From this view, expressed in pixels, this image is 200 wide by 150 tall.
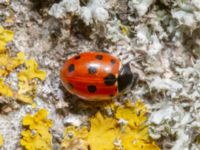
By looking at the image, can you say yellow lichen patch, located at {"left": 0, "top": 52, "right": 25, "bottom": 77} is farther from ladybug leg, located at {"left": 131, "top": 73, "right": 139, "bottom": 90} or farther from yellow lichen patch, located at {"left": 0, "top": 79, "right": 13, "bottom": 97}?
ladybug leg, located at {"left": 131, "top": 73, "right": 139, "bottom": 90}

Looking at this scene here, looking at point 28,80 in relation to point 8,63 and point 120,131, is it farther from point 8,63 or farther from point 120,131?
point 120,131

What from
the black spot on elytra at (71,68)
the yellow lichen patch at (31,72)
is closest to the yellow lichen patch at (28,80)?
the yellow lichen patch at (31,72)

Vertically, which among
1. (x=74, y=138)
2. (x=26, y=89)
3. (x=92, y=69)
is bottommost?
(x=74, y=138)

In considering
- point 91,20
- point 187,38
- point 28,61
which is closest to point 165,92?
point 187,38

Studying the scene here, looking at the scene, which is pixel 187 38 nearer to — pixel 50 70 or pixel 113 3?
pixel 113 3

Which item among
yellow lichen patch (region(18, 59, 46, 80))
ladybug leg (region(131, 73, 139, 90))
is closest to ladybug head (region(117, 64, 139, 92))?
ladybug leg (region(131, 73, 139, 90))

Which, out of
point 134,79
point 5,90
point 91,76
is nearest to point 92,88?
point 91,76
